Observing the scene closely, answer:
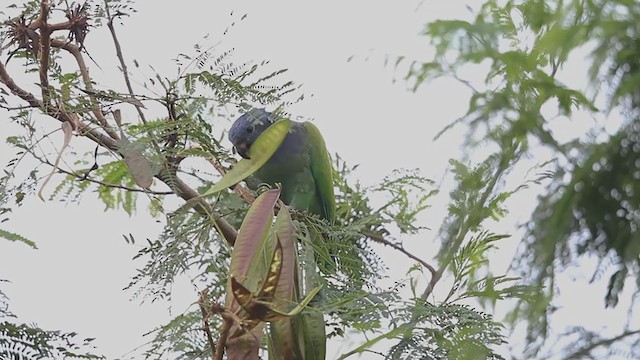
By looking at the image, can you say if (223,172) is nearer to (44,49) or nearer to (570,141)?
(44,49)

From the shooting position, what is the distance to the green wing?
164 centimetres

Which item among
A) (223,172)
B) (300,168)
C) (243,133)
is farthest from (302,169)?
(223,172)

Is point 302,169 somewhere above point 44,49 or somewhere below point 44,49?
above

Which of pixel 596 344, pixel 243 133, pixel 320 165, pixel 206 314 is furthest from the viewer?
pixel 320 165

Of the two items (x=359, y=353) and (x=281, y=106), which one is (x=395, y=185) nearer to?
(x=281, y=106)

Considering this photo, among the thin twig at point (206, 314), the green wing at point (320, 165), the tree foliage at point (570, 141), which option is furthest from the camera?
the green wing at point (320, 165)

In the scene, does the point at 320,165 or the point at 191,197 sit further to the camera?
the point at 320,165

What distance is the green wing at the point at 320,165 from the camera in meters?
1.64

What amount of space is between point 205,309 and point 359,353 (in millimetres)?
161

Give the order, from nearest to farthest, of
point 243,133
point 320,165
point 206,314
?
point 206,314
point 243,133
point 320,165

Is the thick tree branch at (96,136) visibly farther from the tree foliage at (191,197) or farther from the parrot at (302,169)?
the parrot at (302,169)

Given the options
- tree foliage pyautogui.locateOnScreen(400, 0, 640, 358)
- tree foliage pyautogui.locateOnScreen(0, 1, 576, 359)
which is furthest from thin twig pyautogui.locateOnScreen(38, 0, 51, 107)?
tree foliage pyautogui.locateOnScreen(400, 0, 640, 358)

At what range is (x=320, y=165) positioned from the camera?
1797 mm

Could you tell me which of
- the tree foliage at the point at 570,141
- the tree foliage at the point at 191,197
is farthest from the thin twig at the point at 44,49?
the tree foliage at the point at 570,141
